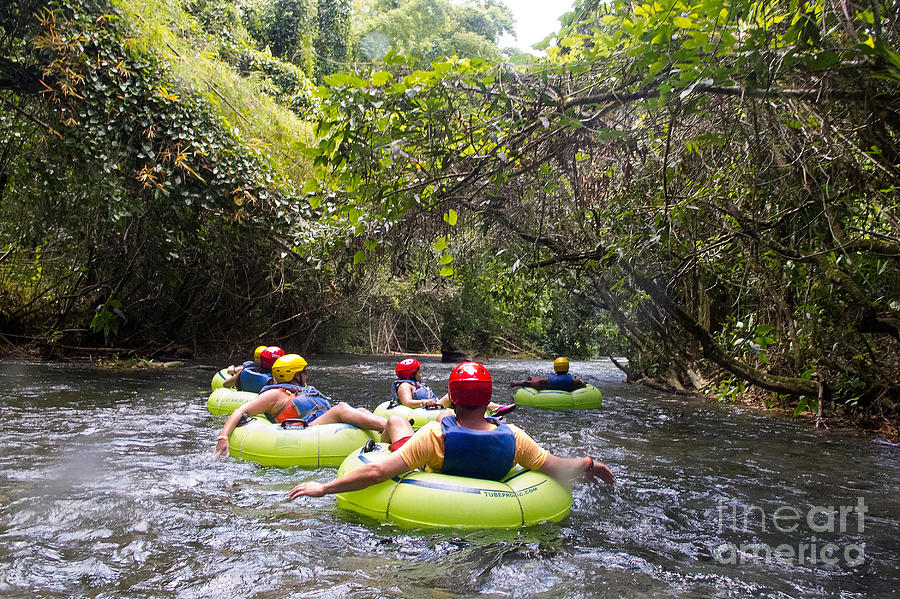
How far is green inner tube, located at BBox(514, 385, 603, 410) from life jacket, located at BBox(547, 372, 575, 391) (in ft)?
0.45

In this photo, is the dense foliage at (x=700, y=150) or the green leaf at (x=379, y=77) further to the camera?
the green leaf at (x=379, y=77)

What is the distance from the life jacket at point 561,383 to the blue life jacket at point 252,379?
4.70 meters

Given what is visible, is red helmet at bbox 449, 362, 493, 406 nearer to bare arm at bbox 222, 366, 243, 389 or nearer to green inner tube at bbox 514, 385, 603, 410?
bare arm at bbox 222, 366, 243, 389

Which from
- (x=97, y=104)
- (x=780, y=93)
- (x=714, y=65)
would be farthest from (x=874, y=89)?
(x=97, y=104)

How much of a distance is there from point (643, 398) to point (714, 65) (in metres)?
9.21

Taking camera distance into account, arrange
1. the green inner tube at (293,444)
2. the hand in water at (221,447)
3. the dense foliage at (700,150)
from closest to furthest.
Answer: the dense foliage at (700,150), the green inner tube at (293,444), the hand in water at (221,447)

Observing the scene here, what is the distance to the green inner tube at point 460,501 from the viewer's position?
3643mm

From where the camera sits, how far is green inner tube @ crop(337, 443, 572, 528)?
3.64 meters

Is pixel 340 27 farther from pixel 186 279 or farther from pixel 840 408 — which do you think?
pixel 840 408

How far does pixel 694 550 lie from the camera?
3.64m

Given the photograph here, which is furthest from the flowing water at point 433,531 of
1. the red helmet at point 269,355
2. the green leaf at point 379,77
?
the green leaf at point 379,77

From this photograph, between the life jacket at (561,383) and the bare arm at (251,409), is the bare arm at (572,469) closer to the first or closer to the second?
the bare arm at (251,409)

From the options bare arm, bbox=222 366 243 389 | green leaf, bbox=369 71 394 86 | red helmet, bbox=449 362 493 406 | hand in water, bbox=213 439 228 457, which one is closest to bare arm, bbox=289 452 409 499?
red helmet, bbox=449 362 493 406

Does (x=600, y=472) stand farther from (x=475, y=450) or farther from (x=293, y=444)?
(x=293, y=444)
